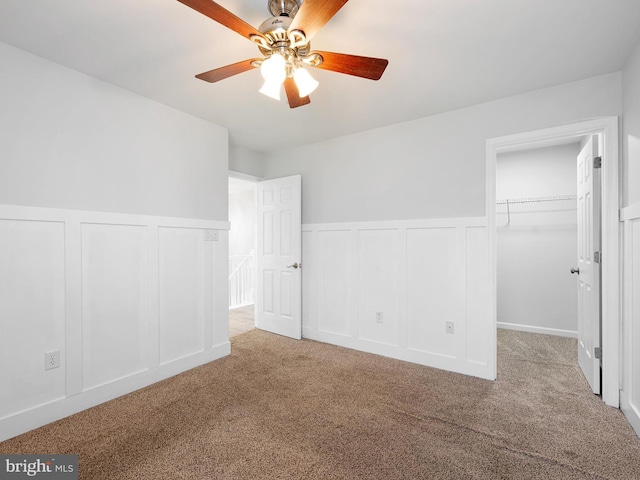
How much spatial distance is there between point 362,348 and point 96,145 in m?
3.10

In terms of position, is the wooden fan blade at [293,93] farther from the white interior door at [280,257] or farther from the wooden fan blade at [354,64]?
the white interior door at [280,257]

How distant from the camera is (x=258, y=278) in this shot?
431 centimetres

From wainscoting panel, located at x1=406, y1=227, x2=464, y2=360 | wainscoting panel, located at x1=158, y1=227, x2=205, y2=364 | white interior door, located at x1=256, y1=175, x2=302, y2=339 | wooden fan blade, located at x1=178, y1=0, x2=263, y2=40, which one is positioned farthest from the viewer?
white interior door, located at x1=256, y1=175, x2=302, y2=339

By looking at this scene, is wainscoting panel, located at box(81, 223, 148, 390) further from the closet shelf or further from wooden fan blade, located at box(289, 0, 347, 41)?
the closet shelf

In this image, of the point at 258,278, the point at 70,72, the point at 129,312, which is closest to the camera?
the point at 70,72

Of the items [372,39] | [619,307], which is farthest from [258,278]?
[619,307]

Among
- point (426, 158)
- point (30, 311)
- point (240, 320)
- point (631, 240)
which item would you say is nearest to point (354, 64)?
point (426, 158)

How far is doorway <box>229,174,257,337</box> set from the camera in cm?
475

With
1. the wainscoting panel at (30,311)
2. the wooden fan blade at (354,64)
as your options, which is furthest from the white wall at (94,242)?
the wooden fan blade at (354,64)

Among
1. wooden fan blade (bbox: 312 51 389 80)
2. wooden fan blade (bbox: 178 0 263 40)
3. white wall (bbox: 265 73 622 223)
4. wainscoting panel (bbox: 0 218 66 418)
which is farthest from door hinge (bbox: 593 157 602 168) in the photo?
wainscoting panel (bbox: 0 218 66 418)

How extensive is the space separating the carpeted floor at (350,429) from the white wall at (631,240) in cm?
24

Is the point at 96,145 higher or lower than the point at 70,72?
lower

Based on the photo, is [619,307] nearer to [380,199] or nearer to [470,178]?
[470,178]

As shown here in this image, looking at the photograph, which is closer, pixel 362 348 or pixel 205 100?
pixel 205 100
